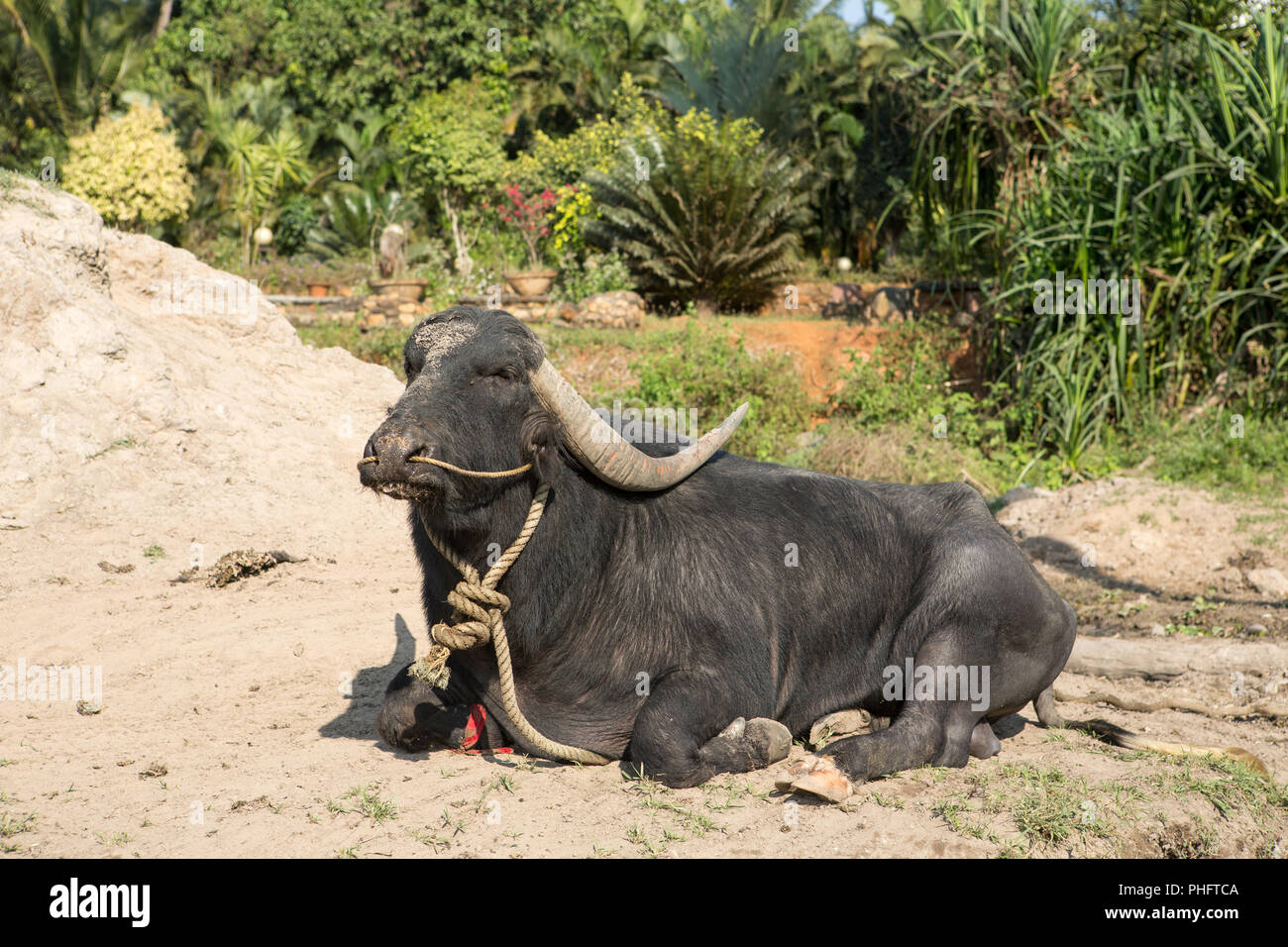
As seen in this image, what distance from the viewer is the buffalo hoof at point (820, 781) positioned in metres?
3.31

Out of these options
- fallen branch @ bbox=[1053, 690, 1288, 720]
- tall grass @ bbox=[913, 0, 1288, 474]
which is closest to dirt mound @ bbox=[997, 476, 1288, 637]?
fallen branch @ bbox=[1053, 690, 1288, 720]

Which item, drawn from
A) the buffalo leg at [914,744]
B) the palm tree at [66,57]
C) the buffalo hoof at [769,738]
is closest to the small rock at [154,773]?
the buffalo hoof at [769,738]

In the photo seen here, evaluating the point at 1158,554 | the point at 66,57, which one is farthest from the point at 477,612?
the point at 66,57

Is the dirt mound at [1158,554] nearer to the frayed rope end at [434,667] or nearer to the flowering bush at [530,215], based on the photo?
the frayed rope end at [434,667]

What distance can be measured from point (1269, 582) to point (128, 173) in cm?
1911

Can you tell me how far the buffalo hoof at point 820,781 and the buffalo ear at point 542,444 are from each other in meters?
1.20

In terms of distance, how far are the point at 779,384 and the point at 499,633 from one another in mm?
8473

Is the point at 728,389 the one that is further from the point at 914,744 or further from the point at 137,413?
the point at 914,744

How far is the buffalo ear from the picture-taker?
11.7 feet

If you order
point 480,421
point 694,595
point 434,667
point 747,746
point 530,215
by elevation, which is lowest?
point 747,746

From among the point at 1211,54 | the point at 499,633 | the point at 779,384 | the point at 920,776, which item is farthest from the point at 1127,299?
the point at 499,633

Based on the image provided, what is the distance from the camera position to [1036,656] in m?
4.13

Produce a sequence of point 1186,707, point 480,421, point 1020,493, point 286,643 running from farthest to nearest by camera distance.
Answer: point 1020,493, point 286,643, point 1186,707, point 480,421

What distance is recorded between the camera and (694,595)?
13.0 feet
